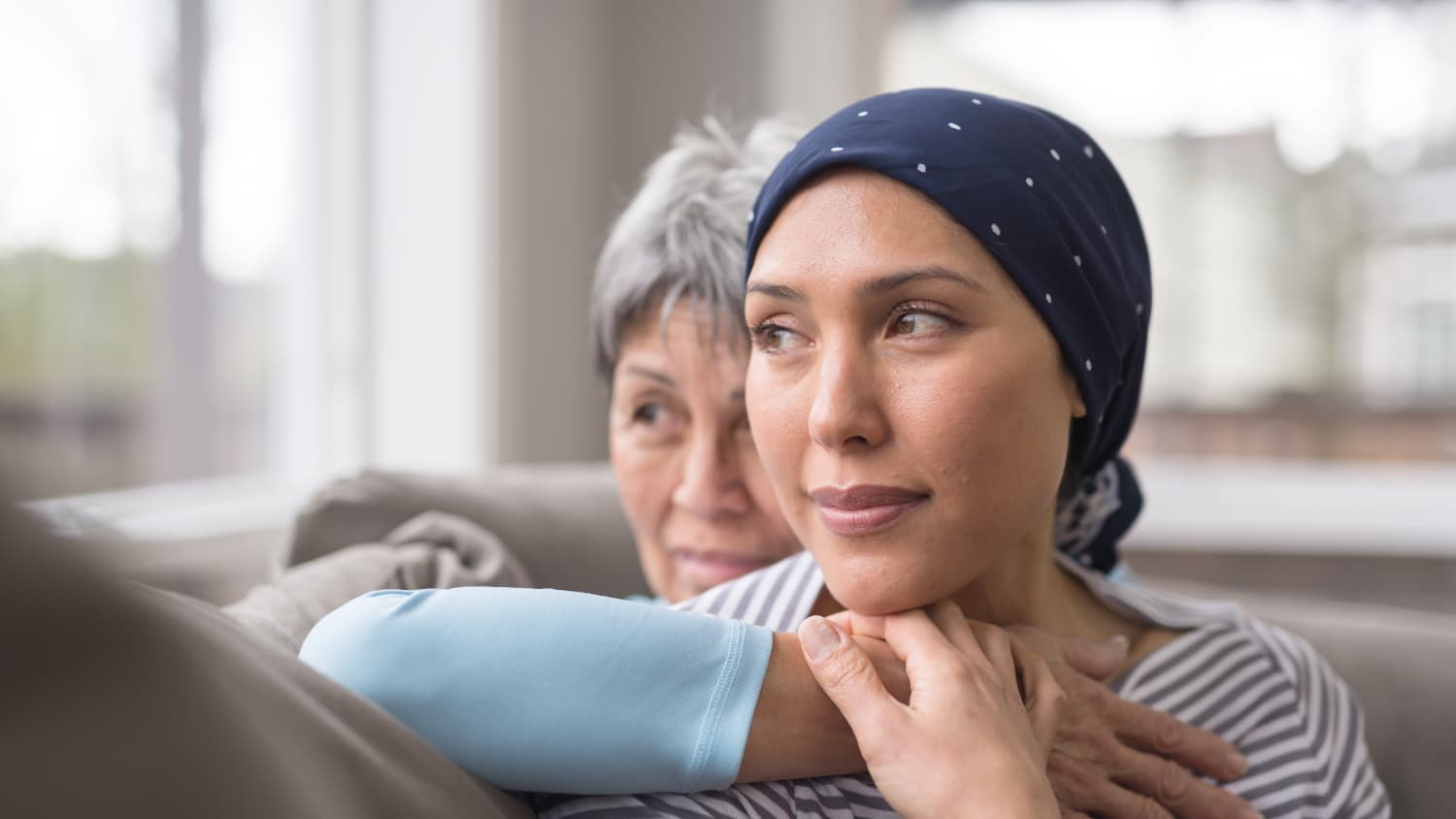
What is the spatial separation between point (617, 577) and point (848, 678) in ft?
2.69

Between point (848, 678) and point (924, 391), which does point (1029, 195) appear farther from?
point (848, 678)

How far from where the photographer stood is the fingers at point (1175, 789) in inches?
35.4

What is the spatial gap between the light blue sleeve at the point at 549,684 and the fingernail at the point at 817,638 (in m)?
0.06

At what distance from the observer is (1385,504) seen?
11.0 feet

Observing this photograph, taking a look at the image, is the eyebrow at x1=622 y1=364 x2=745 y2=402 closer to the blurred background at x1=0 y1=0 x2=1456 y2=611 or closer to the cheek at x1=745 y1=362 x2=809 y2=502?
the cheek at x1=745 y1=362 x2=809 y2=502

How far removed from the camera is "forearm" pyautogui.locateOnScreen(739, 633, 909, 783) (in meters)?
0.73

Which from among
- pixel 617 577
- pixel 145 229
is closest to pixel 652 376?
pixel 617 577

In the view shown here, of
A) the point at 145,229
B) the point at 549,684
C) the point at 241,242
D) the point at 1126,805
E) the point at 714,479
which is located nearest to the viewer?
the point at 549,684

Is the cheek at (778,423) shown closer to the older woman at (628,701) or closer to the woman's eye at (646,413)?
the older woman at (628,701)

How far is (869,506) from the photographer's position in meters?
0.80

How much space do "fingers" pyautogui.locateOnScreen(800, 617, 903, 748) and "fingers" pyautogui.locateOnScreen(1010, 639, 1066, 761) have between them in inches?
4.9

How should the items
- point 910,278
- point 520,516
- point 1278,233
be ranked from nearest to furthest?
point 910,278
point 520,516
point 1278,233

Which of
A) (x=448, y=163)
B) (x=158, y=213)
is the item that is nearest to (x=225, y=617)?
(x=158, y=213)

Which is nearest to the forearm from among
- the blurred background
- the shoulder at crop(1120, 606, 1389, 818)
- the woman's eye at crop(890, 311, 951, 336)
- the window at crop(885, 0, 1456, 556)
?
the woman's eye at crop(890, 311, 951, 336)
